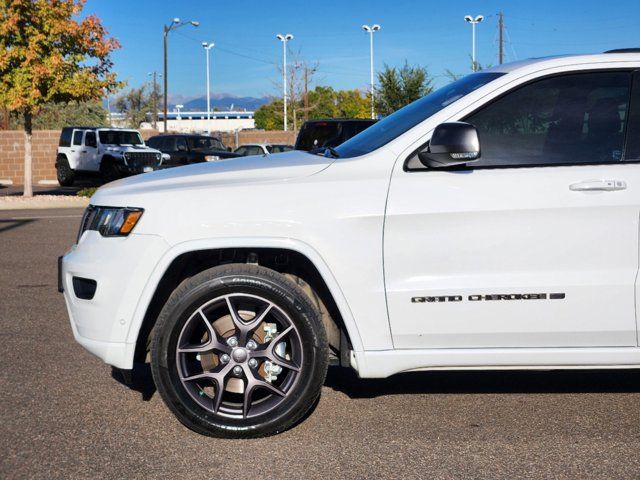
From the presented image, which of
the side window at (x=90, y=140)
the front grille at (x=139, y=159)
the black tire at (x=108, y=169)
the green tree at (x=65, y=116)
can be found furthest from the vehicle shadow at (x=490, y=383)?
the green tree at (x=65, y=116)

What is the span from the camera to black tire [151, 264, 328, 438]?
4.15m

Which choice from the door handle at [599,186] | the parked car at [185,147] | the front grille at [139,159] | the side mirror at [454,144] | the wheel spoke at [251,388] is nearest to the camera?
the side mirror at [454,144]

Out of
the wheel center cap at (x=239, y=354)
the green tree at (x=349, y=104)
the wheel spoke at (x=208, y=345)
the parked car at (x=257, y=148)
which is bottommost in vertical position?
the wheel center cap at (x=239, y=354)

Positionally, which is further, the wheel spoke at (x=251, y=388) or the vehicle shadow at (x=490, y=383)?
the vehicle shadow at (x=490, y=383)

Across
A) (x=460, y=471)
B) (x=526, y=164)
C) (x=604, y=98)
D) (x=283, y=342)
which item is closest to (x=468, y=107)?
(x=526, y=164)

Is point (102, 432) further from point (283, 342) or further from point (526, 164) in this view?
point (526, 164)

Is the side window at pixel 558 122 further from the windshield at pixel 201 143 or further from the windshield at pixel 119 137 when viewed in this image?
the windshield at pixel 119 137

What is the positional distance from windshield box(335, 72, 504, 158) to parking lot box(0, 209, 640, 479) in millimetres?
1446

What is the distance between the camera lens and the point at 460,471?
12.5 feet

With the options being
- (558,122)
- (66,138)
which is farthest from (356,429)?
(66,138)

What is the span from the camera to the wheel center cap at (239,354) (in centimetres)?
426

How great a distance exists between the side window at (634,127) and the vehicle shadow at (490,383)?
156 centimetres

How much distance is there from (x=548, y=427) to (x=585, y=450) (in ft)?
1.15

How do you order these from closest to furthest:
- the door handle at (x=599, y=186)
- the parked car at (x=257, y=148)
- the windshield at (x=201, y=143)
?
the door handle at (x=599, y=186)
the windshield at (x=201, y=143)
the parked car at (x=257, y=148)
